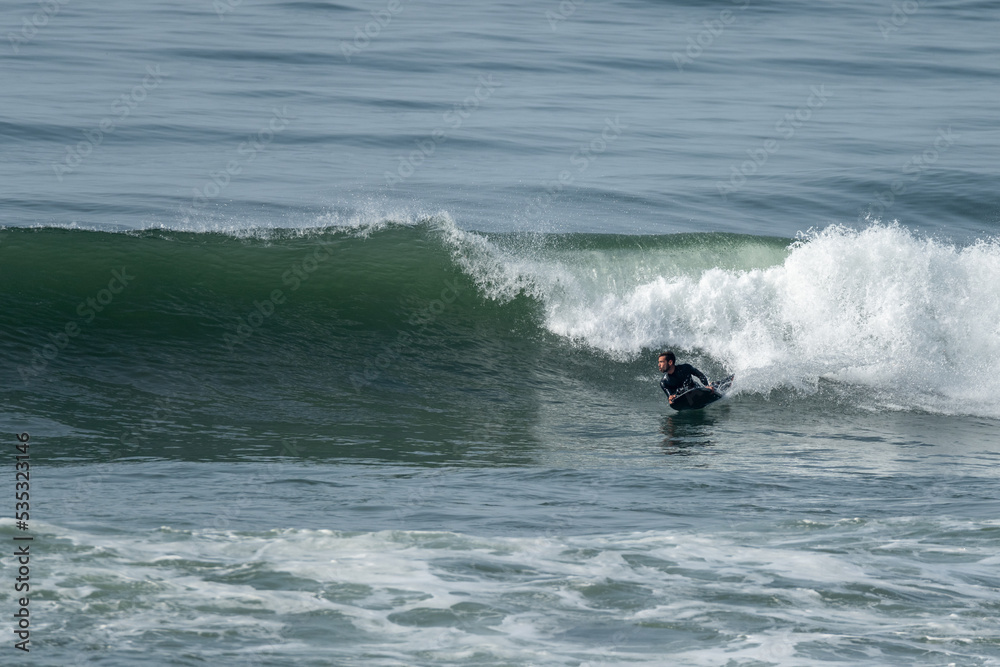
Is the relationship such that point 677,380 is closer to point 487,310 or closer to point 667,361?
point 667,361

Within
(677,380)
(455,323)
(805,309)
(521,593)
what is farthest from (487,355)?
(521,593)

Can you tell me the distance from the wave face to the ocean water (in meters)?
0.06

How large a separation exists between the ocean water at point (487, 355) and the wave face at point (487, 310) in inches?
2.3

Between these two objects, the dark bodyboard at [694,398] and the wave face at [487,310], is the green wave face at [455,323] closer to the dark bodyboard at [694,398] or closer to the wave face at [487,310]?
the wave face at [487,310]

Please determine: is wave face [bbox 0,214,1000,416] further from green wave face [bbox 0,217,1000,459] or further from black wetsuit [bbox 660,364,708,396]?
black wetsuit [bbox 660,364,708,396]

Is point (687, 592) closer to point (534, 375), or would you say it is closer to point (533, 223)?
point (534, 375)

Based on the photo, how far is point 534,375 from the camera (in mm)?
13664

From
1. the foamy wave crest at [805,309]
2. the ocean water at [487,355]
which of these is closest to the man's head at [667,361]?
the ocean water at [487,355]

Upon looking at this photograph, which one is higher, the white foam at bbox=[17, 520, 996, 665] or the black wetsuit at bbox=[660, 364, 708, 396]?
the black wetsuit at bbox=[660, 364, 708, 396]

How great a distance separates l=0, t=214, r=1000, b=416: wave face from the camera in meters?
13.2

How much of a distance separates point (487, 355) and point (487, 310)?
1282 mm

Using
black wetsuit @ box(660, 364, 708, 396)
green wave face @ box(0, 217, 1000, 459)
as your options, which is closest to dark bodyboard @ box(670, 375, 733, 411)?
black wetsuit @ box(660, 364, 708, 396)

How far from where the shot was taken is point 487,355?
1409cm

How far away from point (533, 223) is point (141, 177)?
7.05 meters
